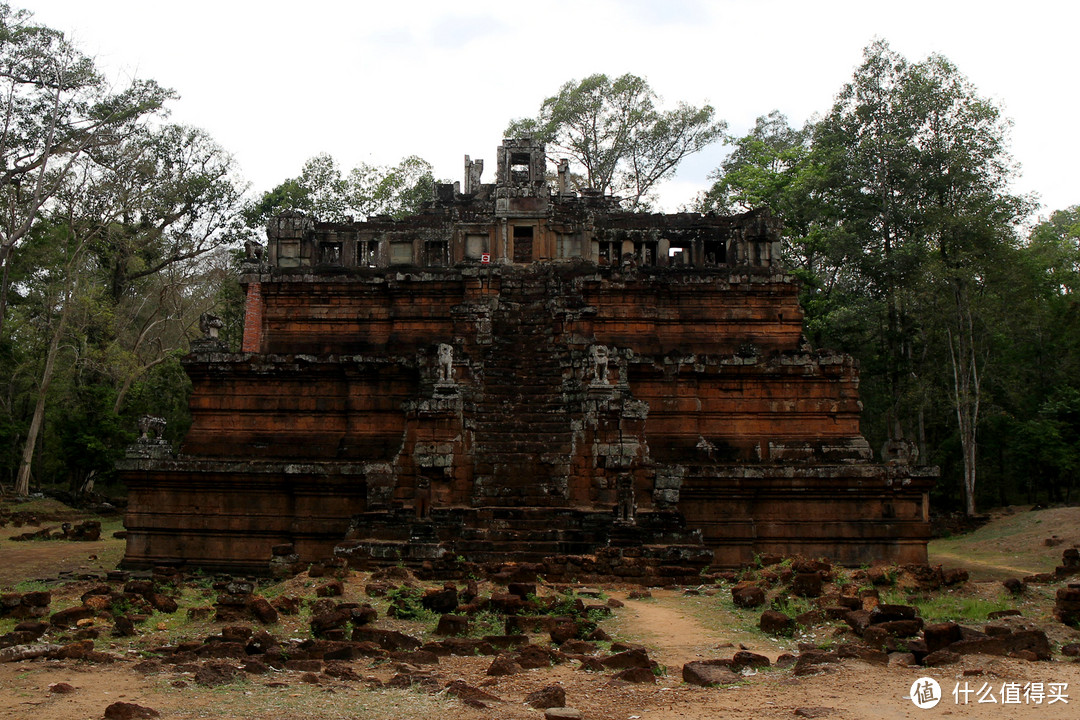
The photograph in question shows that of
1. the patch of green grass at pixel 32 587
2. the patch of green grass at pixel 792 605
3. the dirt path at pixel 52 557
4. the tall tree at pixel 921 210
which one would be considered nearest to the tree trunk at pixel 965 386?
the tall tree at pixel 921 210

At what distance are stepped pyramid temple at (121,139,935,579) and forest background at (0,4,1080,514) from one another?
12.2m

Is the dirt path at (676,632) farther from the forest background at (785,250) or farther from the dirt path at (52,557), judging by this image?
the forest background at (785,250)

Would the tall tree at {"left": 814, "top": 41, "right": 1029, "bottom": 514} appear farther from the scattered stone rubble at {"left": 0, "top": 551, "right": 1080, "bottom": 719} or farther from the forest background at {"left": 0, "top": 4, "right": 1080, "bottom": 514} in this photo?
the scattered stone rubble at {"left": 0, "top": 551, "right": 1080, "bottom": 719}

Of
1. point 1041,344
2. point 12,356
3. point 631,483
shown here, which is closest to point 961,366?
point 1041,344

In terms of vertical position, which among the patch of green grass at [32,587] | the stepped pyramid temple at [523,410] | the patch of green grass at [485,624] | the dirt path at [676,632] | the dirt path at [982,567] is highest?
the stepped pyramid temple at [523,410]

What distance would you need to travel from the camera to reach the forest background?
30.3 m

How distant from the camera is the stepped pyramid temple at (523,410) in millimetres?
15117

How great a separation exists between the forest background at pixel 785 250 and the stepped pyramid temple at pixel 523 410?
12220 millimetres

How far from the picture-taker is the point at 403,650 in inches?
345

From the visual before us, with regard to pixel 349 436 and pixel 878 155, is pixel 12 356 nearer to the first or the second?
pixel 349 436

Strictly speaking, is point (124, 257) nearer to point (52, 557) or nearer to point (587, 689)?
point (52, 557)

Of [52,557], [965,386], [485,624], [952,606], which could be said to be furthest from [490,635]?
[965,386]

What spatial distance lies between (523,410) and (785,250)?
2058cm

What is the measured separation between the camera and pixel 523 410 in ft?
56.1
